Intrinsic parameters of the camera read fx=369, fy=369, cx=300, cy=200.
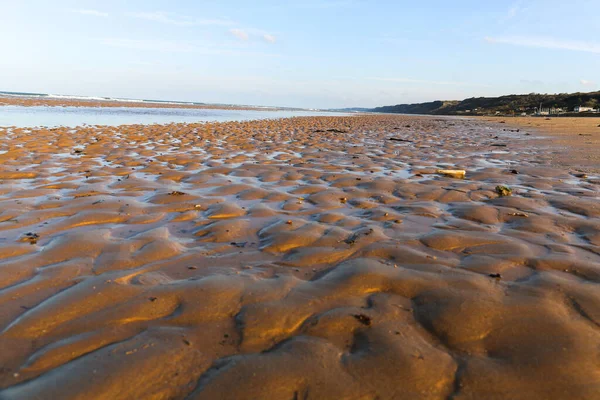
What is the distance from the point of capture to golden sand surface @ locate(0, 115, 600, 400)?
1608mm

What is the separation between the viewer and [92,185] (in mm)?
5410

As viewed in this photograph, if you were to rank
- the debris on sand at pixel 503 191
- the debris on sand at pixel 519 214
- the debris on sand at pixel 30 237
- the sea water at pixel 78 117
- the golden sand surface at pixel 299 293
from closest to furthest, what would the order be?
the golden sand surface at pixel 299 293 < the debris on sand at pixel 30 237 < the debris on sand at pixel 519 214 < the debris on sand at pixel 503 191 < the sea water at pixel 78 117

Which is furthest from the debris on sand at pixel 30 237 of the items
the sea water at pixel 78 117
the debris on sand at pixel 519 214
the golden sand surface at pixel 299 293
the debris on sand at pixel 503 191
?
the sea water at pixel 78 117

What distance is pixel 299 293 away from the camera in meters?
2.33

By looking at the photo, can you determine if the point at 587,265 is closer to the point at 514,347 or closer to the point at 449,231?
the point at 449,231

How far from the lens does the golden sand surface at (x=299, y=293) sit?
1.61 meters

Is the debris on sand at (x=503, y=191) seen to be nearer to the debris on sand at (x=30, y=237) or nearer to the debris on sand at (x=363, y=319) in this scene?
the debris on sand at (x=363, y=319)

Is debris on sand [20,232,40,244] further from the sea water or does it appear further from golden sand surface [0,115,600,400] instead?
the sea water

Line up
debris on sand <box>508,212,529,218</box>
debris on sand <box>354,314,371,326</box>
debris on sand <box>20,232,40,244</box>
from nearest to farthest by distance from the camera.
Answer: debris on sand <box>354,314,371,326</box>, debris on sand <box>20,232,40,244</box>, debris on sand <box>508,212,529,218</box>

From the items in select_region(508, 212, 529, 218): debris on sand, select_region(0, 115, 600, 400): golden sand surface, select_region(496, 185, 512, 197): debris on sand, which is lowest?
select_region(0, 115, 600, 400): golden sand surface

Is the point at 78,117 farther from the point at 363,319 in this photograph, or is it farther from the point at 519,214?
the point at 363,319

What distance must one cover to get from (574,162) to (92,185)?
9029 mm

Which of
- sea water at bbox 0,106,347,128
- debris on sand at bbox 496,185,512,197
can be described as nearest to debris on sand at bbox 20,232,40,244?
debris on sand at bbox 496,185,512,197

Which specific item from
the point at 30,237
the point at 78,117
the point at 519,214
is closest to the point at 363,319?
the point at 519,214
